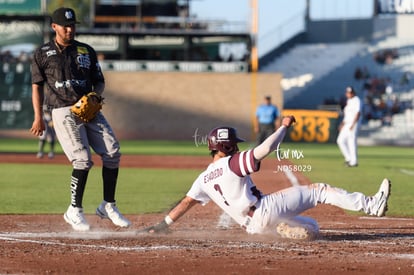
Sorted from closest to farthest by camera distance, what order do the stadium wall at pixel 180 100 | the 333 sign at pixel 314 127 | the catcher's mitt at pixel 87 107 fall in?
the catcher's mitt at pixel 87 107
the 333 sign at pixel 314 127
the stadium wall at pixel 180 100

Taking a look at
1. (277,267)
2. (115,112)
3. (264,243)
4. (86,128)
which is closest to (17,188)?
(86,128)

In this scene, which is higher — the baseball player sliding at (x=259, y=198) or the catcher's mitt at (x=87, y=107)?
the catcher's mitt at (x=87, y=107)

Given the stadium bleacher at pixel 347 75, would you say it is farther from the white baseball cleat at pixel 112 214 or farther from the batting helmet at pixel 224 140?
the batting helmet at pixel 224 140

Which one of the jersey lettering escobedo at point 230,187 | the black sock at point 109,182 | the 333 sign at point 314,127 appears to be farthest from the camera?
the 333 sign at point 314,127

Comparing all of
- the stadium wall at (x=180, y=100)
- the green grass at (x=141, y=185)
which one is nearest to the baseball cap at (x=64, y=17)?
the green grass at (x=141, y=185)

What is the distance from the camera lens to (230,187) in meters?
8.88

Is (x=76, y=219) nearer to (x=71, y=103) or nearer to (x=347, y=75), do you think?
(x=71, y=103)

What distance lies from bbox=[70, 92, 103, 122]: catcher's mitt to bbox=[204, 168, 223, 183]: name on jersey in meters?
1.41

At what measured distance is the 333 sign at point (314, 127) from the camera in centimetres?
4181

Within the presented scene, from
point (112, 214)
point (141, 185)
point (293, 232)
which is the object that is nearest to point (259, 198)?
point (293, 232)

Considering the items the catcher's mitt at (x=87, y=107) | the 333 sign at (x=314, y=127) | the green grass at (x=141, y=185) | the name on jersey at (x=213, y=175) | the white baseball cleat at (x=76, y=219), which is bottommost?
the 333 sign at (x=314, y=127)

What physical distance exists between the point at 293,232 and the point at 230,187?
30.5 inches

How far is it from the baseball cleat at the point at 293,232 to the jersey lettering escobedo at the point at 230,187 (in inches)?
14.3

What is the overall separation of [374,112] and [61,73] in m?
37.2
